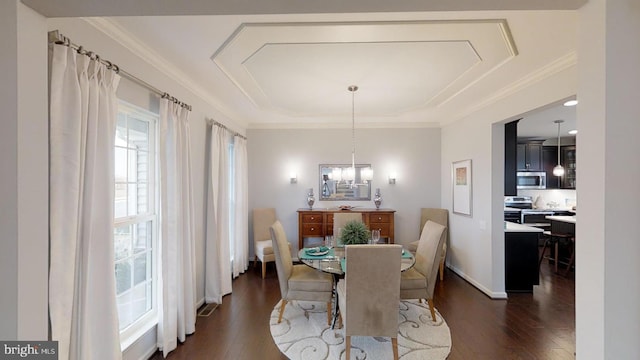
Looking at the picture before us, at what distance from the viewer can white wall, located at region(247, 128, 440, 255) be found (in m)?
5.20

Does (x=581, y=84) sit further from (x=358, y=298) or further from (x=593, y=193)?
(x=358, y=298)

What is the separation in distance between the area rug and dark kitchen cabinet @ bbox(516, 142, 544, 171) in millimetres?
5762

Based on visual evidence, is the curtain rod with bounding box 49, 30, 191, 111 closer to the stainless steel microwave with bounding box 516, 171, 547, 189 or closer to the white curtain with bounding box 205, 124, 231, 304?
the white curtain with bounding box 205, 124, 231, 304

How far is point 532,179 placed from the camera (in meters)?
6.91

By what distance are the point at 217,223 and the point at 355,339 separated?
224 cm

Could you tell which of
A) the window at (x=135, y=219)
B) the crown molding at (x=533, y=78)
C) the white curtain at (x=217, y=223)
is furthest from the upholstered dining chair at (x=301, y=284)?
the crown molding at (x=533, y=78)

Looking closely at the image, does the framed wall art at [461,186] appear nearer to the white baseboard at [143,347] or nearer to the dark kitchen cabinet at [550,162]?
the dark kitchen cabinet at [550,162]

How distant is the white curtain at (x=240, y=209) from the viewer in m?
4.45

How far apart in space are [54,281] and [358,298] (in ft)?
6.55

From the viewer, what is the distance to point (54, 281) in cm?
144

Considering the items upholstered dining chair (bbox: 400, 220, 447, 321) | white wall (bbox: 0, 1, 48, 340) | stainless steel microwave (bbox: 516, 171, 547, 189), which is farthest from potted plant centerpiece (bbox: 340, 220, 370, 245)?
stainless steel microwave (bbox: 516, 171, 547, 189)

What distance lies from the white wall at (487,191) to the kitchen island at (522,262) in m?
0.30

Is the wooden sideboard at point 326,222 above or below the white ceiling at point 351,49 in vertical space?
below
